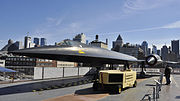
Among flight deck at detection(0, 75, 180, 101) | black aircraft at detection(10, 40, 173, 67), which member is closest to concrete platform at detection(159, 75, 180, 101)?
→ flight deck at detection(0, 75, 180, 101)

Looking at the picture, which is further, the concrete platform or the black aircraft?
the black aircraft

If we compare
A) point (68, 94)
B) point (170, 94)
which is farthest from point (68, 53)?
point (170, 94)

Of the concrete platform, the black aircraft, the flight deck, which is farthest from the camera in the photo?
the black aircraft

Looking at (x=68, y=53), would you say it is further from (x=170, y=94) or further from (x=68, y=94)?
(x=170, y=94)

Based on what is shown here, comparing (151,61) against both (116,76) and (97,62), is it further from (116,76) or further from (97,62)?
(116,76)

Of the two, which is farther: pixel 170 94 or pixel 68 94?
pixel 170 94

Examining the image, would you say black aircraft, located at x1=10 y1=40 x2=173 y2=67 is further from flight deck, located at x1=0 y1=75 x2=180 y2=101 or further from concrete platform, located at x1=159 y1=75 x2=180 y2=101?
concrete platform, located at x1=159 y1=75 x2=180 y2=101

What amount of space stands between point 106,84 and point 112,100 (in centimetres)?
259

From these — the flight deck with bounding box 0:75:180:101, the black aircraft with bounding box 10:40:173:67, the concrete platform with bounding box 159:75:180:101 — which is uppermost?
the black aircraft with bounding box 10:40:173:67

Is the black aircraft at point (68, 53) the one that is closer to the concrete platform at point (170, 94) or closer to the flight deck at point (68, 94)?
the flight deck at point (68, 94)

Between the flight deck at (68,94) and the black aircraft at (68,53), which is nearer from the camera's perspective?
the flight deck at (68,94)

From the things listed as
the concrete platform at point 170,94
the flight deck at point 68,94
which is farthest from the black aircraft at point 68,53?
the concrete platform at point 170,94

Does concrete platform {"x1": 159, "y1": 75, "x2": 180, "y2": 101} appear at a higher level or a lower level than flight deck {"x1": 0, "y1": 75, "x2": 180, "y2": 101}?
lower

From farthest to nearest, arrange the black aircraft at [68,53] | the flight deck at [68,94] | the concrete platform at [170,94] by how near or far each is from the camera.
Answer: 1. the black aircraft at [68,53]
2. the concrete platform at [170,94]
3. the flight deck at [68,94]
